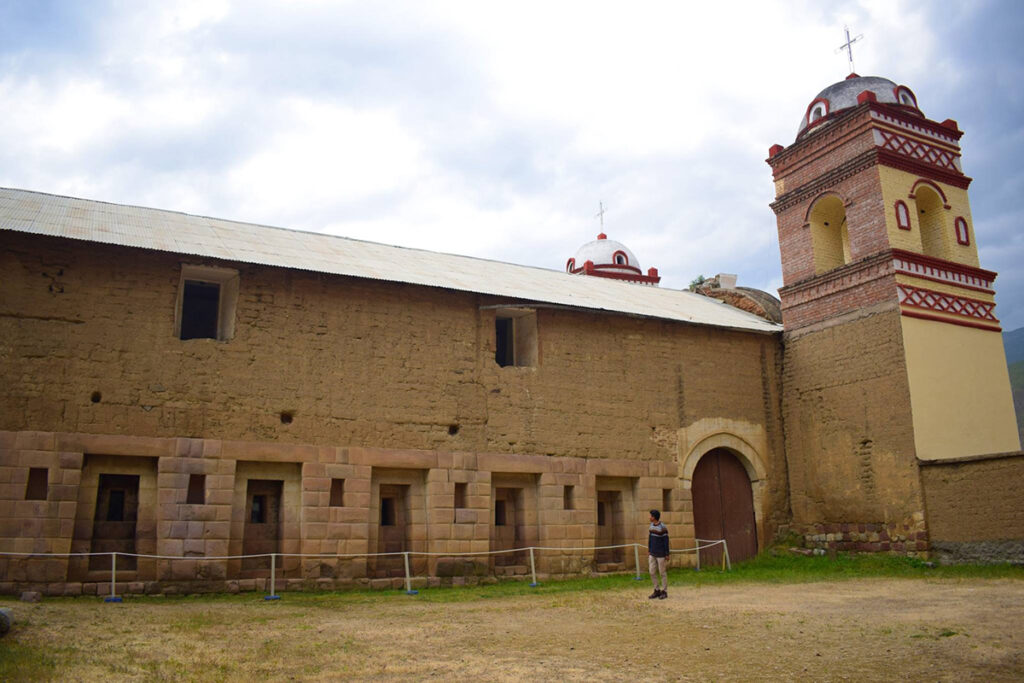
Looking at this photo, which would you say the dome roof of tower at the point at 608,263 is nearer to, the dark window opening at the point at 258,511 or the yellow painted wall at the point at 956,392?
the yellow painted wall at the point at 956,392

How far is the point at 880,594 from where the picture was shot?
1257cm

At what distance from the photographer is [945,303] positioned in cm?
1802

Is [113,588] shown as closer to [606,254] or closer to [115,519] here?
[115,519]

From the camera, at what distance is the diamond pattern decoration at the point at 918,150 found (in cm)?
1877

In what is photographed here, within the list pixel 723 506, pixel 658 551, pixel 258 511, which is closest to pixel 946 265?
pixel 723 506

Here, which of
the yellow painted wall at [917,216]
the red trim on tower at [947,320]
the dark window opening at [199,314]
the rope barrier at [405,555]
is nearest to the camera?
the rope barrier at [405,555]

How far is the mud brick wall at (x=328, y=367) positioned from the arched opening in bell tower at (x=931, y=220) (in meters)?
5.75

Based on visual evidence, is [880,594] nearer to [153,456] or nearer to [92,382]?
[153,456]

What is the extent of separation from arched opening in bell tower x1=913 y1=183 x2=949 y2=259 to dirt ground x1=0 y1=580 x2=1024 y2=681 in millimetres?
9298

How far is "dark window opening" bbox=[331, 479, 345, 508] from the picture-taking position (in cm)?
1422

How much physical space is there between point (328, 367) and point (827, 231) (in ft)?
42.2

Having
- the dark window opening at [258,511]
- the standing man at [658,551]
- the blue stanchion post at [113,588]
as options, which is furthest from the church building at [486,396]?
the standing man at [658,551]

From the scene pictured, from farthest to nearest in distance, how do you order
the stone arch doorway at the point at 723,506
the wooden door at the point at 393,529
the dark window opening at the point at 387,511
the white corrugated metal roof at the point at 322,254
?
the stone arch doorway at the point at 723,506, the dark window opening at the point at 387,511, the wooden door at the point at 393,529, the white corrugated metal roof at the point at 322,254

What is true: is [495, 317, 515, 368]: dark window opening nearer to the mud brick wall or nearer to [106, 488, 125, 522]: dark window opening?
the mud brick wall
